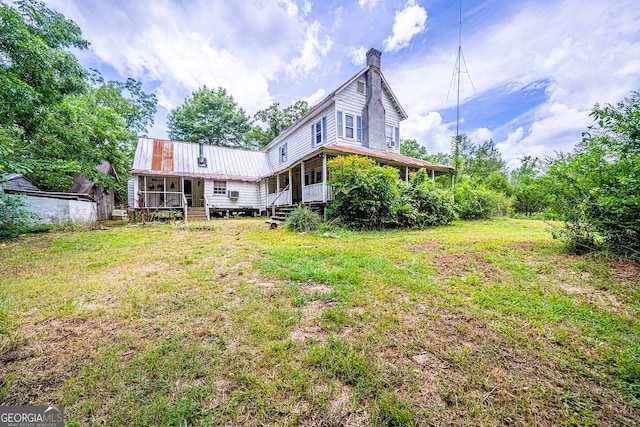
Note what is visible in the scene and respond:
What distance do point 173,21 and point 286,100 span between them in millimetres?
16458

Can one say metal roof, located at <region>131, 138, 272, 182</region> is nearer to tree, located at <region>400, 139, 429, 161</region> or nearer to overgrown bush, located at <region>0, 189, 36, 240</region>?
overgrown bush, located at <region>0, 189, 36, 240</region>

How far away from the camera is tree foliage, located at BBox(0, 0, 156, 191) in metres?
6.77

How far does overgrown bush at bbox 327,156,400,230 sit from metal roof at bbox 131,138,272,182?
9.69 metres

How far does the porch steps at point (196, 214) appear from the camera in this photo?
1377 cm

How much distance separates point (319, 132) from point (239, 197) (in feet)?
24.5

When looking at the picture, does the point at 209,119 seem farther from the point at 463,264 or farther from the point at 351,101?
the point at 463,264

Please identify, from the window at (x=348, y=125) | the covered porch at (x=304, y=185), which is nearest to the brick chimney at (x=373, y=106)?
the window at (x=348, y=125)

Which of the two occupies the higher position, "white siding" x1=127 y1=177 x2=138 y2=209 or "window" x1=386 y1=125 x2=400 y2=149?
"window" x1=386 y1=125 x2=400 y2=149

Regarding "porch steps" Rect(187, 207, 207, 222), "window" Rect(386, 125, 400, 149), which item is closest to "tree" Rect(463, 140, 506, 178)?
"window" Rect(386, 125, 400, 149)

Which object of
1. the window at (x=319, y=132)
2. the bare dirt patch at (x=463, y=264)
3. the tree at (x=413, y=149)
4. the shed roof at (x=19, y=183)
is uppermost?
the tree at (x=413, y=149)

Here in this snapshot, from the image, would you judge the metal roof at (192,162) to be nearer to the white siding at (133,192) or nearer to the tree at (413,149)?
the white siding at (133,192)

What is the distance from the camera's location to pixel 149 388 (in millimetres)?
1514

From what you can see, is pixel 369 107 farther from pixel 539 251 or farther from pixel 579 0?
pixel 539 251

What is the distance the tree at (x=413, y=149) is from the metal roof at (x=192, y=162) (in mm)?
19972
